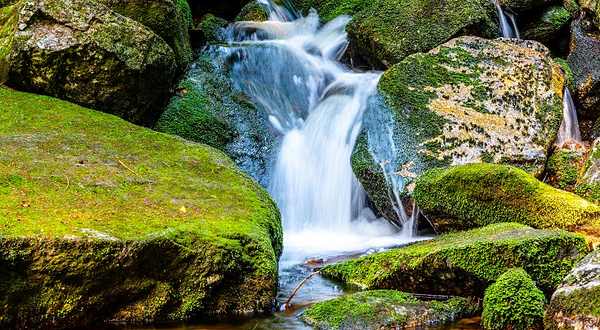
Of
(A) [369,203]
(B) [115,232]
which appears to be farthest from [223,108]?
(B) [115,232]

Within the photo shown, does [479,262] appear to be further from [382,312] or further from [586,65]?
[586,65]

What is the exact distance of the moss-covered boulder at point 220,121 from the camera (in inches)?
326

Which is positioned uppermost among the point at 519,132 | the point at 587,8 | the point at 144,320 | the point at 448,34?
the point at 587,8

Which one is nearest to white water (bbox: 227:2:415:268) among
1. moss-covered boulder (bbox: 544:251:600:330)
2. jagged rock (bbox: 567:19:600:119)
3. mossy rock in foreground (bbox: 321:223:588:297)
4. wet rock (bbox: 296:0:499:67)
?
wet rock (bbox: 296:0:499:67)

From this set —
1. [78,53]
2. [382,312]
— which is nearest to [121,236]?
[382,312]

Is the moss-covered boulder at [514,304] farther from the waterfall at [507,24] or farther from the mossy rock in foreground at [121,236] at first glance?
the waterfall at [507,24]

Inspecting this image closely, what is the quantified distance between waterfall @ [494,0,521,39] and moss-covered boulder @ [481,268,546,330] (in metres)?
9.06

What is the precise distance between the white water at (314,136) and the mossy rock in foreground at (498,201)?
2.82 ft

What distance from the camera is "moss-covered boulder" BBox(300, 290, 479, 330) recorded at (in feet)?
11.8

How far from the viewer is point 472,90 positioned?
8328 millimetres

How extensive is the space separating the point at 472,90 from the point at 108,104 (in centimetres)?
569

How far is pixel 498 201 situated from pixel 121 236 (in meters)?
4.32

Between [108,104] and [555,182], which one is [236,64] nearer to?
[108,104]

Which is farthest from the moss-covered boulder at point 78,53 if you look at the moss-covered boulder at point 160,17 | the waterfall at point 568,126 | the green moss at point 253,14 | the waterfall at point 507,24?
the waterfall at point 507,24
